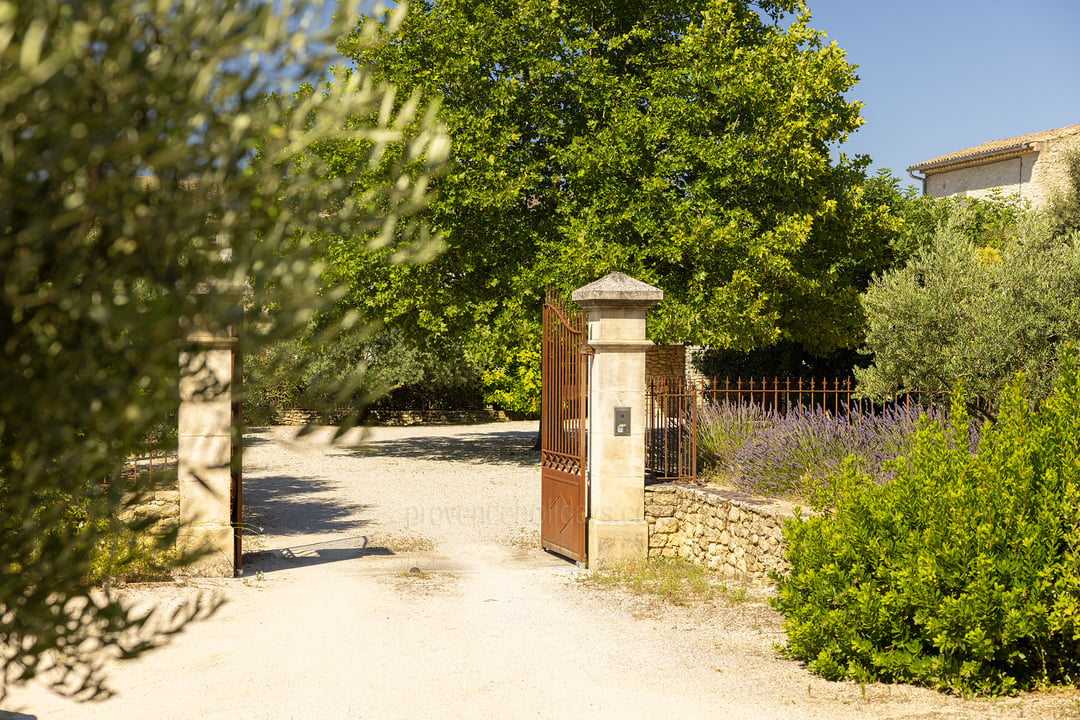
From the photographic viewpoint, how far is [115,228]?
196cm

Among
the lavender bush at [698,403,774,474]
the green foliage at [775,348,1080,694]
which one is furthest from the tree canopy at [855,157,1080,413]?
the green foliage at [775,348,1080,694]

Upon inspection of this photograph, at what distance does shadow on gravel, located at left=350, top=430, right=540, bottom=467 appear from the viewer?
21297mm

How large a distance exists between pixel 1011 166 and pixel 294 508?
28.9 metres

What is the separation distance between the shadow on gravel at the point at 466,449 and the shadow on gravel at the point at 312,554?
8556mm

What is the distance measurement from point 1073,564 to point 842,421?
5.01m

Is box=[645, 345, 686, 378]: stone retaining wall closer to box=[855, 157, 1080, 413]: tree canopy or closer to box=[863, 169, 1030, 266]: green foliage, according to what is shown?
box=[863, 169, 1030, 266]: green foliage

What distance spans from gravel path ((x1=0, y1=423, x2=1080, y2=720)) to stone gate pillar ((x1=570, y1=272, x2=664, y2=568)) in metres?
0.61

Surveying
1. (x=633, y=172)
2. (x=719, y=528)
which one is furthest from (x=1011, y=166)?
(x=719, y=528)

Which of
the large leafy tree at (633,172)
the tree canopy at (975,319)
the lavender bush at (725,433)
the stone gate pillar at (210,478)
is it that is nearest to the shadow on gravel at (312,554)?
the stone gate pillar at (210,478)

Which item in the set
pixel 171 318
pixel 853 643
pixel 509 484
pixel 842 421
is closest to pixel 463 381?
pixel 509 484

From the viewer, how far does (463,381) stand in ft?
105

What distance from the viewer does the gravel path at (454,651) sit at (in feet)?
17.7

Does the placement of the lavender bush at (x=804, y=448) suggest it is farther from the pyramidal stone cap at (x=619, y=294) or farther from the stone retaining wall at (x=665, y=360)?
the stone retaining wall at (x=665, y=360)

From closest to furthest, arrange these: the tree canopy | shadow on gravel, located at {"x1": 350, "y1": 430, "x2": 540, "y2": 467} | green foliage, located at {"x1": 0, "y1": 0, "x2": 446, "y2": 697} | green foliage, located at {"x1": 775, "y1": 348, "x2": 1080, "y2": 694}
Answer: green foliage, located at {"x1": 0, "y1": 0, "x2": 446, "y2": 697} → green foliage, located at {"x1": 775, "y1": 348, "x2": 1080, "y2": 694} → the tree canopy → shadow on gravel, located at {"x1": 350, "y1": 430, "x2": 540, "y2": 467}
